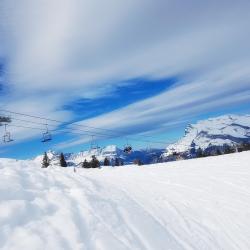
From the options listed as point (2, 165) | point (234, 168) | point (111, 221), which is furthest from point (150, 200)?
point (234, 168)

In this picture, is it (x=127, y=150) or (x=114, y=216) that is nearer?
(x=114, y=216)

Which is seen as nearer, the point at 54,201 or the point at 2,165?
the point at 54,201

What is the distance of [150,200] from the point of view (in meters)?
14.6

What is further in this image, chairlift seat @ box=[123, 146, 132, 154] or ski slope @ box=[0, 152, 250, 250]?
chairlift seat @ box=[123, 146, 132, 154]

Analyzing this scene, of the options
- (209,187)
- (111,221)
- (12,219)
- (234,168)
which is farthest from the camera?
(234,168)

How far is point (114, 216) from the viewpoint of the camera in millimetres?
10516

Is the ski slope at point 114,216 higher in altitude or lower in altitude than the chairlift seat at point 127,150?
lower

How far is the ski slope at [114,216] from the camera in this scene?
806cm

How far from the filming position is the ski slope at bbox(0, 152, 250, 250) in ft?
26.5

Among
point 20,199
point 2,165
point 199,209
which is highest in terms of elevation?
point 2,165

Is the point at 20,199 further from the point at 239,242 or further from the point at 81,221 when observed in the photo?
the point at 239,242

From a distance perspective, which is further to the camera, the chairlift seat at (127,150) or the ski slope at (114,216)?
the chairlift seat at (127,150)

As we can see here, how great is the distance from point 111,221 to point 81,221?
1.09 m

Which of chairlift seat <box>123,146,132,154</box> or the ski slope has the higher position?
chairlift seat <box>123,146,132,154</box>
